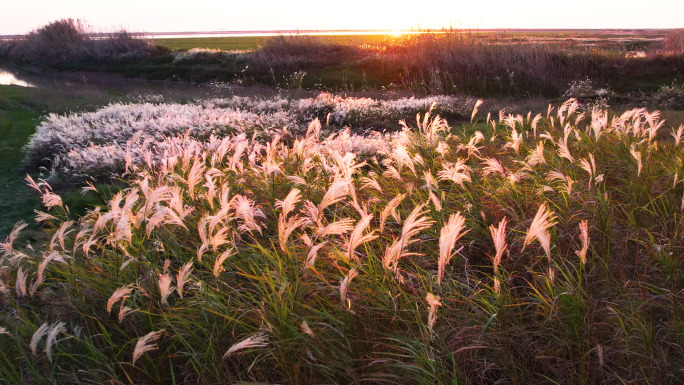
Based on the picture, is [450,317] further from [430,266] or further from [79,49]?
[79,49]

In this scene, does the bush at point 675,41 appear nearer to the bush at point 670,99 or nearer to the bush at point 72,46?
the bush at point 670,99

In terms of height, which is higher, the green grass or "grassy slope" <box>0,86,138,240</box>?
the green grass

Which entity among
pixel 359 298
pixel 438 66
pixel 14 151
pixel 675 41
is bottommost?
pixel 14 151

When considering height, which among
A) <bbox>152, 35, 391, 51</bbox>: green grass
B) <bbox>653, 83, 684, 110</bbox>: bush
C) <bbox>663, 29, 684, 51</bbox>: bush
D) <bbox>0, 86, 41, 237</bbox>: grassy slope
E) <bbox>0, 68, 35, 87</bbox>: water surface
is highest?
<bbox>152, 35, 391, 51</bbox>: green grass

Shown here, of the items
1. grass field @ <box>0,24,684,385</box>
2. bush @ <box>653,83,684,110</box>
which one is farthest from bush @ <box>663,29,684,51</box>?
grass field @ <box>0,24,684,385</box>

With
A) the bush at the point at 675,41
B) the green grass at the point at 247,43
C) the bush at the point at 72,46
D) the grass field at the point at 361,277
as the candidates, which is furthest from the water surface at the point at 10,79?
the bush at the point at 675,41

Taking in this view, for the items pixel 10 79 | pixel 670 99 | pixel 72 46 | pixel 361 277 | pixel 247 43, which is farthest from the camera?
pixel 247 43

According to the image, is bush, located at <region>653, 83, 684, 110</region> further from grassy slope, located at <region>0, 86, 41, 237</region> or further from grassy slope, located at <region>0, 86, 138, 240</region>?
grassy slope, located at <region>0, 86, 41, 237</region>

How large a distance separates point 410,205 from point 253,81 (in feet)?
67.9

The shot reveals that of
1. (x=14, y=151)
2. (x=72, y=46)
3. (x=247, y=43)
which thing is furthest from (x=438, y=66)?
(x=247, y=43)

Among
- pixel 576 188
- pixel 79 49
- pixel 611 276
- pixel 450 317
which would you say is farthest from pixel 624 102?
pixel 79 49

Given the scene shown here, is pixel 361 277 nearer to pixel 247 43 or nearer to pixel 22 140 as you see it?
pixel 22 140

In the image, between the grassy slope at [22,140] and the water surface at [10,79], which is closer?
the grassy slope at [22,140]

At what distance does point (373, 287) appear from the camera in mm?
2941
